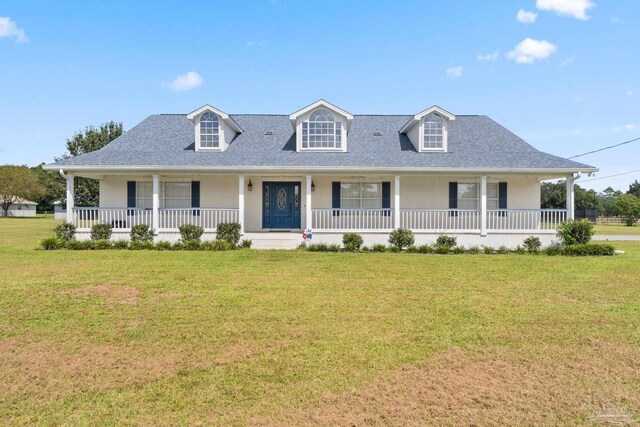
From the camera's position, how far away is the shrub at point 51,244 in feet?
47.5

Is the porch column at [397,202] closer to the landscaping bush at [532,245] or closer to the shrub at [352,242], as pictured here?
the shrub at [352,242]

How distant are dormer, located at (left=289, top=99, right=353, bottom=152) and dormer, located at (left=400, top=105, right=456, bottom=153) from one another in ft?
10.2

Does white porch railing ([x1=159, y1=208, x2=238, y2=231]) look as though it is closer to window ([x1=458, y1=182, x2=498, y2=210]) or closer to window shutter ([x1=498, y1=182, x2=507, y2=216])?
window ([x1=458, y1=182, x2=498, y2=210])

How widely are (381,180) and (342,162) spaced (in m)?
2.21

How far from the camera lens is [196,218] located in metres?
15.9

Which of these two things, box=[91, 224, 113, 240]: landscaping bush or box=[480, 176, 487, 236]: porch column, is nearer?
box=[91, 224, 113, 240]: landscaping bush

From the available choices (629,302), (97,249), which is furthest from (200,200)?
(629,302)

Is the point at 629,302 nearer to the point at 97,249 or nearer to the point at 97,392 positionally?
the point at 97,392

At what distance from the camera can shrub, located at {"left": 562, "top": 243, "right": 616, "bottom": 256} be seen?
13.5 m

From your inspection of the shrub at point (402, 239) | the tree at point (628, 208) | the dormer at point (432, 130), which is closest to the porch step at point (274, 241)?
the shrub at point (402, 239)

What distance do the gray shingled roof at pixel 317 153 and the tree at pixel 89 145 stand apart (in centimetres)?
1121

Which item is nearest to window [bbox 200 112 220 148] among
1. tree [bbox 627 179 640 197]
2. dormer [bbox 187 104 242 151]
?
dormer [bbox 187 104 242 151]

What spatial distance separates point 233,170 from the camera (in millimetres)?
15234

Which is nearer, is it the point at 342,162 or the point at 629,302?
the point at 629,302
